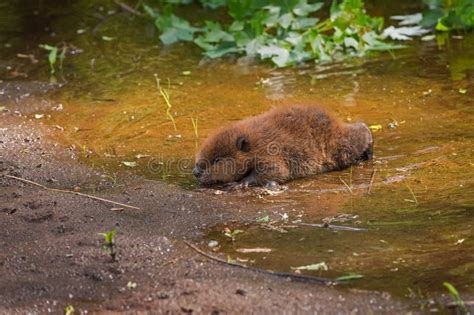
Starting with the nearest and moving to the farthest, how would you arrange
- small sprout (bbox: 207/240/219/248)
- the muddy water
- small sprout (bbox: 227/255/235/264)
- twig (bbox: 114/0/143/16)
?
small sprout (bbox: 227/255/235/264) < the muddy water < small sprout (bbox: 207/240/219/248) < twig (bbox: 114/0/143/16)

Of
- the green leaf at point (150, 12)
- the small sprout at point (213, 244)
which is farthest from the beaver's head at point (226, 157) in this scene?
the green leaf at point (150, 12)

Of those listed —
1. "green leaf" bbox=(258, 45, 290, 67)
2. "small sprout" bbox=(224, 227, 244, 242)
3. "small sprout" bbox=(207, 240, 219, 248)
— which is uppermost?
"small sprout" bbox=(207, 240, 219, 248)

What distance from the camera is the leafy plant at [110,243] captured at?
5.81 metres

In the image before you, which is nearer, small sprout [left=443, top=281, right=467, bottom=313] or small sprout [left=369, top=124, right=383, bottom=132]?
small sprout [left=443, top=281, right=467, bottom=313]

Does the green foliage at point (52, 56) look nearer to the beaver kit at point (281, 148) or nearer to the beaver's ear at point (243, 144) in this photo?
the beaver kit at point (281, 148)

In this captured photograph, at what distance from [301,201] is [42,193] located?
2026 millimetres

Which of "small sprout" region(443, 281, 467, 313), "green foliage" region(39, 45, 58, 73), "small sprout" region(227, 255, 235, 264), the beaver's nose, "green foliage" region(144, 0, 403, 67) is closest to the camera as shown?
"small sprout" region(443, 281, 467, 313)

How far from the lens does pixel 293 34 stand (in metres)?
11.2

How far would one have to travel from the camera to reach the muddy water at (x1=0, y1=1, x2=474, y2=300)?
5.92m

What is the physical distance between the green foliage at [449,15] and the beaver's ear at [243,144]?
4.89m

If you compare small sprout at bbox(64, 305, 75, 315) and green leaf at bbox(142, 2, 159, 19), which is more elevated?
small sprout at bbox(64, 305, 75, 315)

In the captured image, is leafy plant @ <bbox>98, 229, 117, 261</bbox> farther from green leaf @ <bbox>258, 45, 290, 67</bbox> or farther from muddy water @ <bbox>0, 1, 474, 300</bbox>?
green leaf @ <bbox>258, 45, 290, 67</bbox>

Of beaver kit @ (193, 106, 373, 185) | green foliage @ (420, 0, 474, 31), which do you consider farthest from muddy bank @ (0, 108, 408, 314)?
green foliage @ (420, 0, 474, 31)

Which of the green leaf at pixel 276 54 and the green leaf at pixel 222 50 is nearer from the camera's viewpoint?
the green leaf at pixel 276 54
